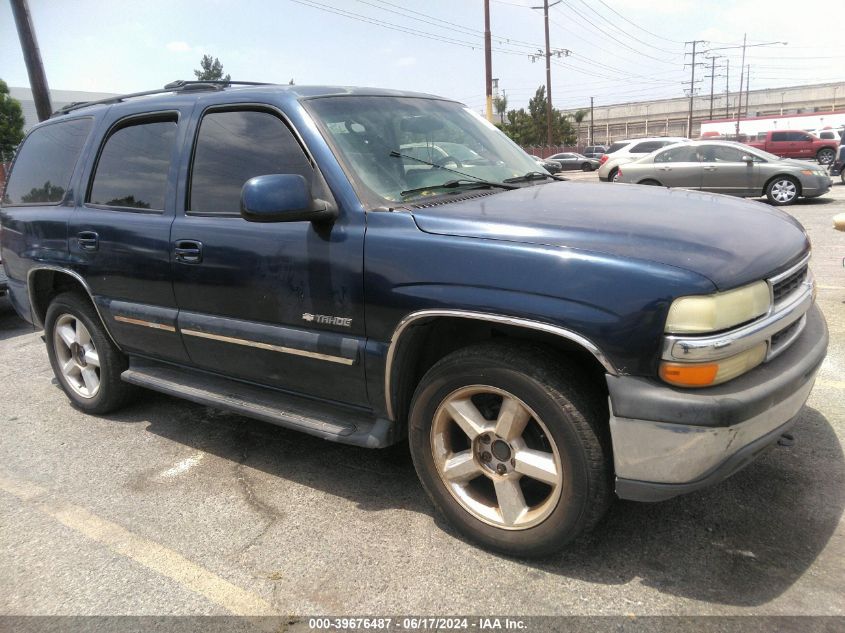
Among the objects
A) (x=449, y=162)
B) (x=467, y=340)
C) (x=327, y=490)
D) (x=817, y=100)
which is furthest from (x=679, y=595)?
(x=817, y=100)

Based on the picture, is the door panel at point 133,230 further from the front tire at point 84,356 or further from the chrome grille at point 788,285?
the chrome grille at point 788,285

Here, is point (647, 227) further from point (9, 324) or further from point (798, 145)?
point (798, 145)

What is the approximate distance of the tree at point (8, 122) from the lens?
41.2 meters

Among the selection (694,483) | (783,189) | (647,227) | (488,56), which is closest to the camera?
(694,483)

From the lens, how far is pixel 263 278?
9.71 ft

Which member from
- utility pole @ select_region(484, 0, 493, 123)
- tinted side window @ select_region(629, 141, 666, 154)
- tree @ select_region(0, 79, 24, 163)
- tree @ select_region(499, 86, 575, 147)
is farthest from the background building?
tinted side window @ select_region(629, 141, 666, 154)

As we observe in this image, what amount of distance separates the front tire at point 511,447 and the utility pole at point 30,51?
10626 mm

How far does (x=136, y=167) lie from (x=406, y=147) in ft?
5.55

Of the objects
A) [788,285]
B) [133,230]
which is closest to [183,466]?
[133,230]

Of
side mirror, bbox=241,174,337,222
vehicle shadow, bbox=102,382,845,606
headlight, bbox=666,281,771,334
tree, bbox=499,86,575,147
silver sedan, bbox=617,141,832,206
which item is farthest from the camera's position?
tree, bbox=499,86,575,147

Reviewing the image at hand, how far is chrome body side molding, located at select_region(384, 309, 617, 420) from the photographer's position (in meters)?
2.13

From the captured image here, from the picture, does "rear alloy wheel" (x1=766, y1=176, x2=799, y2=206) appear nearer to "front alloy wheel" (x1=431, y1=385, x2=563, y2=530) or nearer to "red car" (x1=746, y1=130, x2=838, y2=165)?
"front alloy wheel" (x1=431, y1=385, x2=563, y2=530)

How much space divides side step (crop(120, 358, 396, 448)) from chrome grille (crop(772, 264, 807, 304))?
5.34 ft

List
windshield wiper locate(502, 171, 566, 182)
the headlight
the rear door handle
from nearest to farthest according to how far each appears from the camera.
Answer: the headlight → windshield wiper locate(502, 171, 566, 182) → the rear door handle
